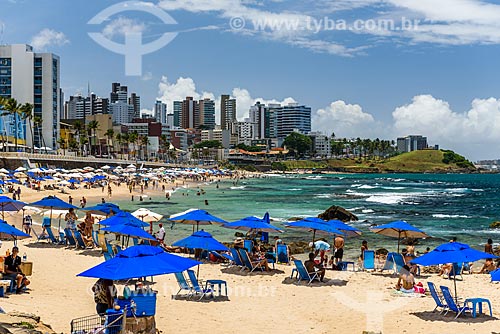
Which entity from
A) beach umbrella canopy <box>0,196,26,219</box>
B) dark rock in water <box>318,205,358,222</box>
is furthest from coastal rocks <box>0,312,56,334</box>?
dark rock in water <box>318,205,358,222</box>

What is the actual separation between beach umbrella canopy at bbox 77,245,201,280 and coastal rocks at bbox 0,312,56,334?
3.20ft

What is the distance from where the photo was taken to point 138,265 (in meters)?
9.23

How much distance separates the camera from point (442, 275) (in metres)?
17.0

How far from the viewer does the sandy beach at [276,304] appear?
35.7ft

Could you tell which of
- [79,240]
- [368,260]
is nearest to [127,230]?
[79,240]

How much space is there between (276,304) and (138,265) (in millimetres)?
4567

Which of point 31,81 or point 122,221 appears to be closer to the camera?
point 122,221

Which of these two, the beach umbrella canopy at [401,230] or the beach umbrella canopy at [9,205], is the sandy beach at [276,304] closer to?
the beach umbrella canopy at [401,230]

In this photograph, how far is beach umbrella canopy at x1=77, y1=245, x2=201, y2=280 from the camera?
29.1ft

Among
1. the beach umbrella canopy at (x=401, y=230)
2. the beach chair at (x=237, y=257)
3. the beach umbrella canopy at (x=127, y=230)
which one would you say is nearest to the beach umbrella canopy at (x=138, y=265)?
the beach chair at (x=237, y=257)

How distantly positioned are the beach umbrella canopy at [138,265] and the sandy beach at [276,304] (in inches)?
56.7

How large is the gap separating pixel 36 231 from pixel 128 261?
1701 centimetres

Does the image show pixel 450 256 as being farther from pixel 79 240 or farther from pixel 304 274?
pixel 79 240

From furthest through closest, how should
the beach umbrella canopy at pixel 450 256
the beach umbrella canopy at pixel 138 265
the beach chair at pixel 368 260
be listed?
the beach chair at pixel 368 260 → the beach umbrella canopy at pixel 450 256 → the beach umbrella canopy at pixel 138 265
